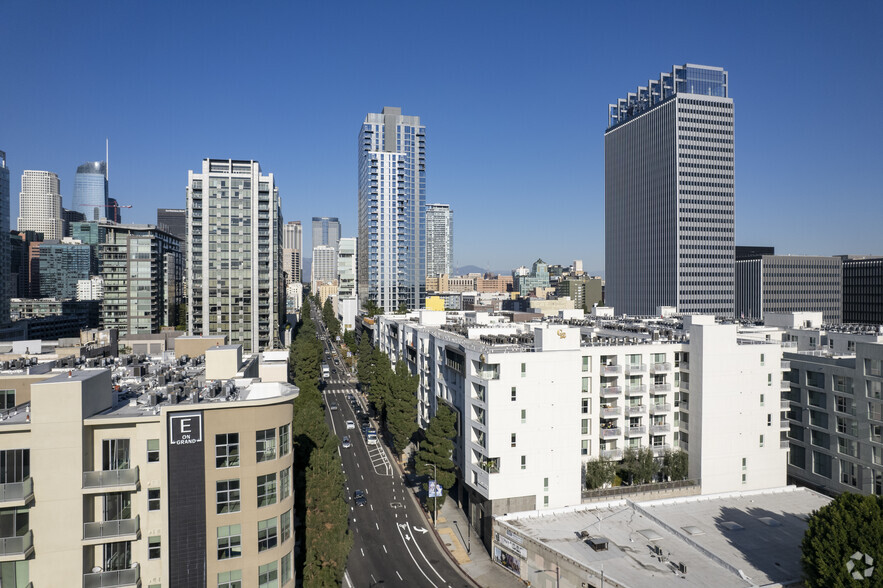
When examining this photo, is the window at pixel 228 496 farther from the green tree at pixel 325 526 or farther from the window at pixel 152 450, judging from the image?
the green tree at pixel 325 526

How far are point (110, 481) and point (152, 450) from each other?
219 cm

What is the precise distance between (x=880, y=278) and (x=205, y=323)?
635ft

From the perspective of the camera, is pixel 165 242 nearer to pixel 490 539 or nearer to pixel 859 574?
pixel 490 539

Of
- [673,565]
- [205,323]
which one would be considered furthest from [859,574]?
[205,323]

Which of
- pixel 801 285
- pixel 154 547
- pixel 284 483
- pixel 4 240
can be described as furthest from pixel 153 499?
pixel 801 285

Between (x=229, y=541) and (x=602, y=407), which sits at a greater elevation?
(x=602, y=407)

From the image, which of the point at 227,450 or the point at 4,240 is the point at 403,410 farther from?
the point at 4,240

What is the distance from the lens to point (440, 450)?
193 feet

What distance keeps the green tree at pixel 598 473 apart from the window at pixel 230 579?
3915 centimetres

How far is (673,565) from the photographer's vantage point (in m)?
42.8

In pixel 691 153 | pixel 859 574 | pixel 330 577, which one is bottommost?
pixel 330 577

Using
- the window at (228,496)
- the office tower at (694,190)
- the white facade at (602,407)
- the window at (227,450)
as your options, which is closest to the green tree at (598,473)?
the white facade at (602,407)

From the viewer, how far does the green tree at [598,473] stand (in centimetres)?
5809

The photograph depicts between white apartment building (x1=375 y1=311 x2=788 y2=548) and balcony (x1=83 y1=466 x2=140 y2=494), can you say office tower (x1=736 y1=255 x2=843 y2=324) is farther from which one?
balcony (x1=83 y1=466 x2=140 y2=494)
